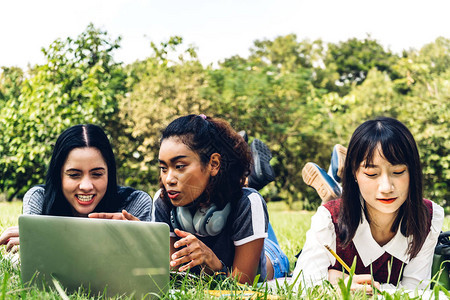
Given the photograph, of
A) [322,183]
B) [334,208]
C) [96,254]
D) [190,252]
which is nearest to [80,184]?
[190,252]

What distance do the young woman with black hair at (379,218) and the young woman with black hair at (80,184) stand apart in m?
1.12

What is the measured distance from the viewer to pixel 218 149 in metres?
2.82

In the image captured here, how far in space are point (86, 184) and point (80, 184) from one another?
0.04 m

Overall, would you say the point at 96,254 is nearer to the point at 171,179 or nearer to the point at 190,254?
the point at 190,254

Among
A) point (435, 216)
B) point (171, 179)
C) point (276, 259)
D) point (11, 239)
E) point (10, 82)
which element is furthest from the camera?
point (10, 82)

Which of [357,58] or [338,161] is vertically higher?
[357,58]

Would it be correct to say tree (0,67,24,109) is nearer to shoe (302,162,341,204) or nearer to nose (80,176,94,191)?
shoe (302,162,341,204)

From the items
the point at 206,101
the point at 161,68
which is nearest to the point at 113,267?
the point at 206,101

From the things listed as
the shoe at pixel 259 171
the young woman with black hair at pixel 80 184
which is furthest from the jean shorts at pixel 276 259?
the young woman with black hair at pixel 80 184

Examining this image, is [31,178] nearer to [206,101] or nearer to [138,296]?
[206,101]

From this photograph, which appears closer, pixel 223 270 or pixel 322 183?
pixel 223 270

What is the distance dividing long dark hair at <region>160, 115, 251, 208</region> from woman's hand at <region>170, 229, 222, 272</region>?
13.7 inches

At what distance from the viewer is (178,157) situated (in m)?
2.63

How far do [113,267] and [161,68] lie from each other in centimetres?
975
